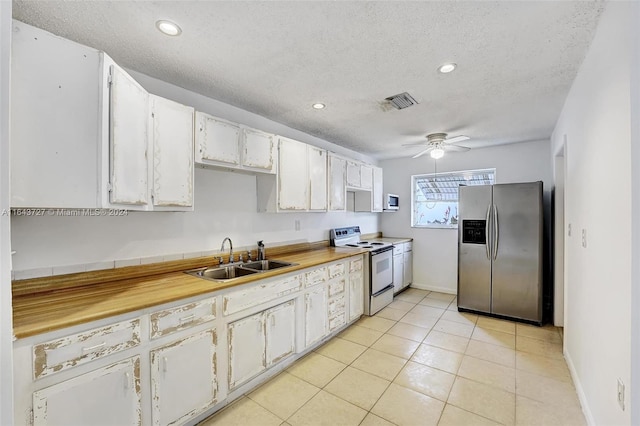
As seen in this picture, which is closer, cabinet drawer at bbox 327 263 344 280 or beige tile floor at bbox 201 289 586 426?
beige tile floor at bbox 201 289 586 426

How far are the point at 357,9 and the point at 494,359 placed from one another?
10.4 feet

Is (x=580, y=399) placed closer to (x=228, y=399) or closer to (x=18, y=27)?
(x=228, y=399)

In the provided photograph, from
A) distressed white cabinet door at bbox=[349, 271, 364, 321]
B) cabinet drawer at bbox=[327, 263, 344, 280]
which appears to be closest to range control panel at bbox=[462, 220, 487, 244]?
distressed white cabinet door at bbox=[349, 271, 364, 321]

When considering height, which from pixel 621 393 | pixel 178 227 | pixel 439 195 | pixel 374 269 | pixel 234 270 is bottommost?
pixel 621 393

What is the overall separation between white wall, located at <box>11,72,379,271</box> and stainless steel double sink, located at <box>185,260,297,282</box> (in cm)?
24

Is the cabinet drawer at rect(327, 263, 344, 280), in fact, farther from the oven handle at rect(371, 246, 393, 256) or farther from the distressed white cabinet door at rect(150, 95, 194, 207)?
the distressed white cabinet door at rect(150, 95, 194, 207)

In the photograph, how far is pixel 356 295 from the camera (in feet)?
11.6

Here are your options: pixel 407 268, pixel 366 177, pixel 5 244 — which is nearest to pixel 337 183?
pixel 366 177

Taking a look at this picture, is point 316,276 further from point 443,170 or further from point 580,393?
point 443,170

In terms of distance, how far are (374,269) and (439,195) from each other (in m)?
2.25

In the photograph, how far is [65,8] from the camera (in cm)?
153

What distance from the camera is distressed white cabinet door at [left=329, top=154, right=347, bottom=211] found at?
3.75 m

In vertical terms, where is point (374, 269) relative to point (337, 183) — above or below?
below

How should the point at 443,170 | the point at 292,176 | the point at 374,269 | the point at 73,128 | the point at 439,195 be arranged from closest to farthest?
the point at 73,128, the point at 292,176, the point at 374,269, the point at 443,170, the point at 439,195
